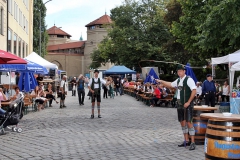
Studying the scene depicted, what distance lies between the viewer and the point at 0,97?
1245cm

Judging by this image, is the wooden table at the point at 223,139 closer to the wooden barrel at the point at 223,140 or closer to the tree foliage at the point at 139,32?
the wooden barrel at the point at 223,140

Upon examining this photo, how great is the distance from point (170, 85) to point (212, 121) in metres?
2.98

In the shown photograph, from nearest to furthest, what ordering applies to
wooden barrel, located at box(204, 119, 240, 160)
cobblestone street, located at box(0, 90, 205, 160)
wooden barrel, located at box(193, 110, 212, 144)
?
wooden barrel, located at box(204, 119, 240, 160), cobblestone street, located at box(0, 90, 205, 160), wooden barrel, located at box(193, 110, 212, 144)

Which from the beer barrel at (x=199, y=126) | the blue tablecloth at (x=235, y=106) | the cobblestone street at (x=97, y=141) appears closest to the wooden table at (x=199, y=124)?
the beer barrel at (x=199, y=126)


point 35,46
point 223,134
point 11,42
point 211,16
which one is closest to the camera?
point 223,134

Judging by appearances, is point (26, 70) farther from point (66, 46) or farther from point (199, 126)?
point (66, 46)

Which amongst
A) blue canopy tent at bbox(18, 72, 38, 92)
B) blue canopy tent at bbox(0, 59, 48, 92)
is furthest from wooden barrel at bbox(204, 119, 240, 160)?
blue canopy tent at bbox(18, 72, 38, 92)

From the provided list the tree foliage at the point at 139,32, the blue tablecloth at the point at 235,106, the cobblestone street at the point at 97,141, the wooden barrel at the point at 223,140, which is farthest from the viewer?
the tree foliage at the point at 139,32

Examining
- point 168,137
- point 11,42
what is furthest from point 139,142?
point 11,42

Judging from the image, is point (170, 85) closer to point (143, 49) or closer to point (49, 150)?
point (49, 150)

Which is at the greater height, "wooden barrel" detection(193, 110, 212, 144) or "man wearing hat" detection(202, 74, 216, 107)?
"man wearing hat" detection(202, 74, 216, 107)

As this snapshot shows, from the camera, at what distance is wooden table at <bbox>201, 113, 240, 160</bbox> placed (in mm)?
5262

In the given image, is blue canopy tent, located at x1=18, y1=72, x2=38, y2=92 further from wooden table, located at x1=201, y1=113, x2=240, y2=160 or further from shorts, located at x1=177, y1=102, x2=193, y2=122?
wooden table, located at x1=201, y1=113, x2=240, y2=160

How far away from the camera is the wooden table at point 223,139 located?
5.26 meters
